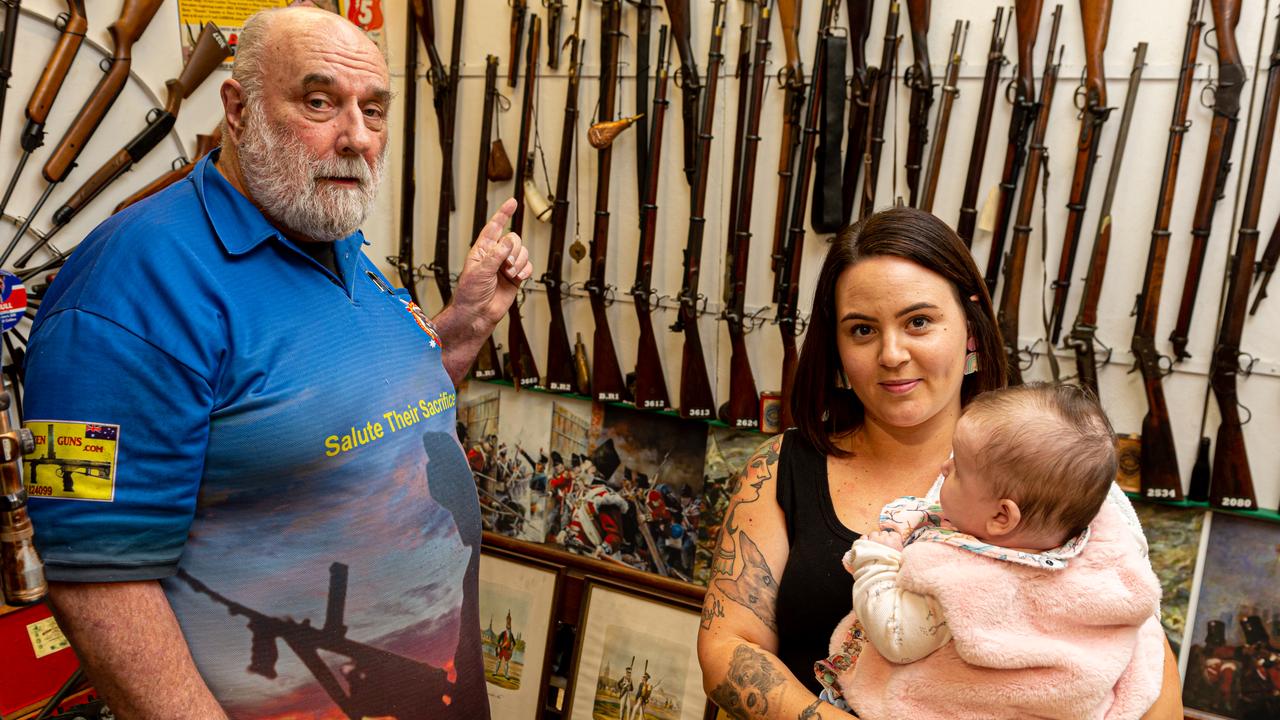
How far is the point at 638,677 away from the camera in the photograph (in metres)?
3.24

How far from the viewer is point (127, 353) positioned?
134 centimetres

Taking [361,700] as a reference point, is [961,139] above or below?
above

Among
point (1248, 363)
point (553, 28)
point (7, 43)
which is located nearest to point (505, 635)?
point (553, 28)

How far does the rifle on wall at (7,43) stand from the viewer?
107 inches

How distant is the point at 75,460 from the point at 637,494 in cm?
258

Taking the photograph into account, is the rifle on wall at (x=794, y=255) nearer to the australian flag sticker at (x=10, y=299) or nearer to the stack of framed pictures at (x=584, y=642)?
the stack of framed pictures at (x=584, y=642)

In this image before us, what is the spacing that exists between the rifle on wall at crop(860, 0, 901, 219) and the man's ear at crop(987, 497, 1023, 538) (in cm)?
195

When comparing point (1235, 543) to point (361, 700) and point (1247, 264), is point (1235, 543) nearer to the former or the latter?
point (1247, 264)

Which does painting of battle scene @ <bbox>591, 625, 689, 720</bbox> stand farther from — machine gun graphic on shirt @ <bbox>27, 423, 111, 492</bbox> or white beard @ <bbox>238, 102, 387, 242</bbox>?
machine gun graphic on shirt @ <bbox>27, 423, 111, 492</bbox>

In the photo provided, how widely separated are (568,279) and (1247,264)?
8.17 feet

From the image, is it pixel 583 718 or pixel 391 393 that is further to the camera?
pixel 583 718

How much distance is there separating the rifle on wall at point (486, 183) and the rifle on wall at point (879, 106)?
167 cm

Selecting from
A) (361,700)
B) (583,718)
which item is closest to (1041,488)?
(361,700)

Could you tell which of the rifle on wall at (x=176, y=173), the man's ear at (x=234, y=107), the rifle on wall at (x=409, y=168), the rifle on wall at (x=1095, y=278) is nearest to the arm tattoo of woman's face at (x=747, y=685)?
the man's ear at (x=234, y=107)
